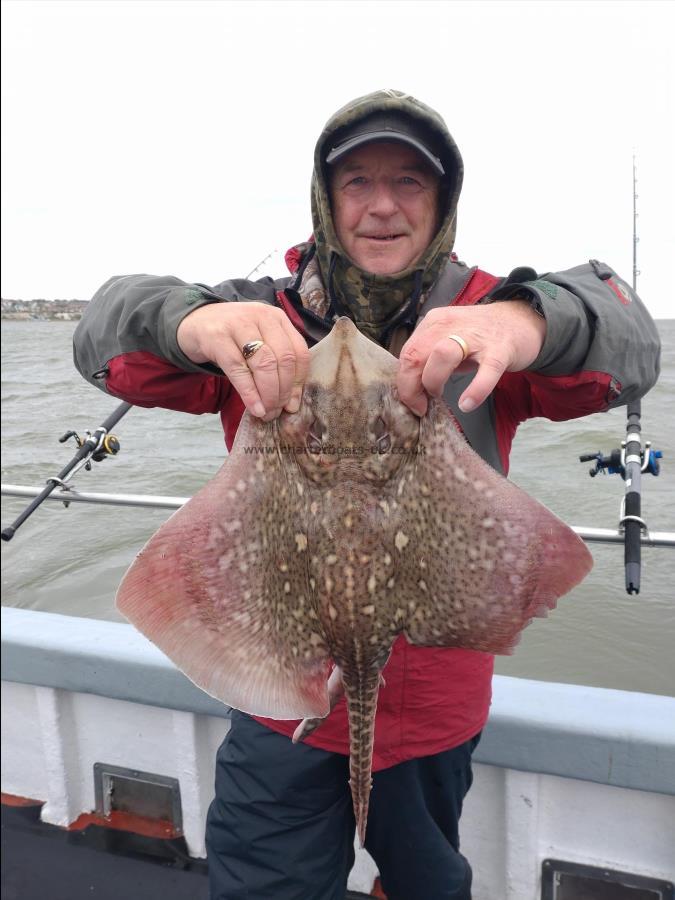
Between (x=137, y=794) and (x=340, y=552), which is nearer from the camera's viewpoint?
(x=340, y=552)

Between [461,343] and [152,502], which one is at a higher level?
[461,343]

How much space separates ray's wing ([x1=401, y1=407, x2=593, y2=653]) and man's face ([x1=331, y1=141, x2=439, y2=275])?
0.80 m

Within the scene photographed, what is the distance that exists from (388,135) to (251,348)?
94 cm

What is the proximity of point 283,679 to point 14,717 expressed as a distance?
8.61ft

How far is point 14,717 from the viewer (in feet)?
11.4

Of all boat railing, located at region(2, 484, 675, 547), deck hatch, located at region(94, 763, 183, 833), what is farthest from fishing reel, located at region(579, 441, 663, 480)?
deck hatch, located at region(94, 763, 183, 833)

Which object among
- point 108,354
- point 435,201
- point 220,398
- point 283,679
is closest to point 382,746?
point 283,679

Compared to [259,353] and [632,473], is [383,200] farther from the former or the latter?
[632,473]

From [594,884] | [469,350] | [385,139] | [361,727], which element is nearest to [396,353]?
[385,139]

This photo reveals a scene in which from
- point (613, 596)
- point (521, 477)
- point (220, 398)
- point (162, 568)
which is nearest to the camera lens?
point (162, 568)

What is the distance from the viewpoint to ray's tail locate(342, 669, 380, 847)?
1.60 m

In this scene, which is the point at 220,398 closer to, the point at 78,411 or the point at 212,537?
the point at 212,537

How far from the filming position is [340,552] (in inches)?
59.2

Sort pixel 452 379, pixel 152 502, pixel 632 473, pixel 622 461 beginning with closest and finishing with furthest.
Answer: pixel 452 379 < pixel 632 473 < pixel 622 461 < pixel 152 502
